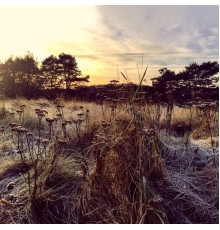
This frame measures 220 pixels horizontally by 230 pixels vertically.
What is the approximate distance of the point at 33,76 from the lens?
19.2 feet

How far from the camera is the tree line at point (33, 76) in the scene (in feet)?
12.8

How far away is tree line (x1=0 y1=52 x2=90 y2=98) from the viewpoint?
3.91m

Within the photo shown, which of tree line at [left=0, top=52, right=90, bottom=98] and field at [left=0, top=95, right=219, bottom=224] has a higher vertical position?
tree line at [left=0, top=52, right=90, bottom=98]

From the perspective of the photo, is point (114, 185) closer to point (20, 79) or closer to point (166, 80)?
point (166, 80)

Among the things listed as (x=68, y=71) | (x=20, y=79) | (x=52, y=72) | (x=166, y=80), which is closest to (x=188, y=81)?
(x=166, y=80)

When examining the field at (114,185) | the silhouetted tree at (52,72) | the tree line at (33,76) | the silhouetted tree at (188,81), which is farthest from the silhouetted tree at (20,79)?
the field at (114,185)

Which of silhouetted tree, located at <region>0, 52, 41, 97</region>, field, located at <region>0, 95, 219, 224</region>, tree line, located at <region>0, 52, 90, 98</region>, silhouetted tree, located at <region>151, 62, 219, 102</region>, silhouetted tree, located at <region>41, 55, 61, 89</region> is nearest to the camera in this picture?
field, located at <region>0, 95, 219, 224</region>

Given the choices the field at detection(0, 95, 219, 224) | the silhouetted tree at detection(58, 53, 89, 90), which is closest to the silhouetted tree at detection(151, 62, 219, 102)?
Answer: the field at detection(0, 95, 219, 224)

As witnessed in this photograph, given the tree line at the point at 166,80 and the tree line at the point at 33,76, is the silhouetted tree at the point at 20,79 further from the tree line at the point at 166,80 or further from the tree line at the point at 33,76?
the tree line at the point at 166,80

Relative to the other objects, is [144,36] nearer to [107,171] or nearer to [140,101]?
[140,101]

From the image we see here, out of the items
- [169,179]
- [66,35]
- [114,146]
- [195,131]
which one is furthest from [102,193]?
[195,131]

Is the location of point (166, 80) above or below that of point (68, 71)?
below

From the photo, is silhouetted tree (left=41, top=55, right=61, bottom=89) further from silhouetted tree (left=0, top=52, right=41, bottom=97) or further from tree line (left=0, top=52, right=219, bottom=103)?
silhouetted tree (left=0, top=52, right=41, bottom=97)
